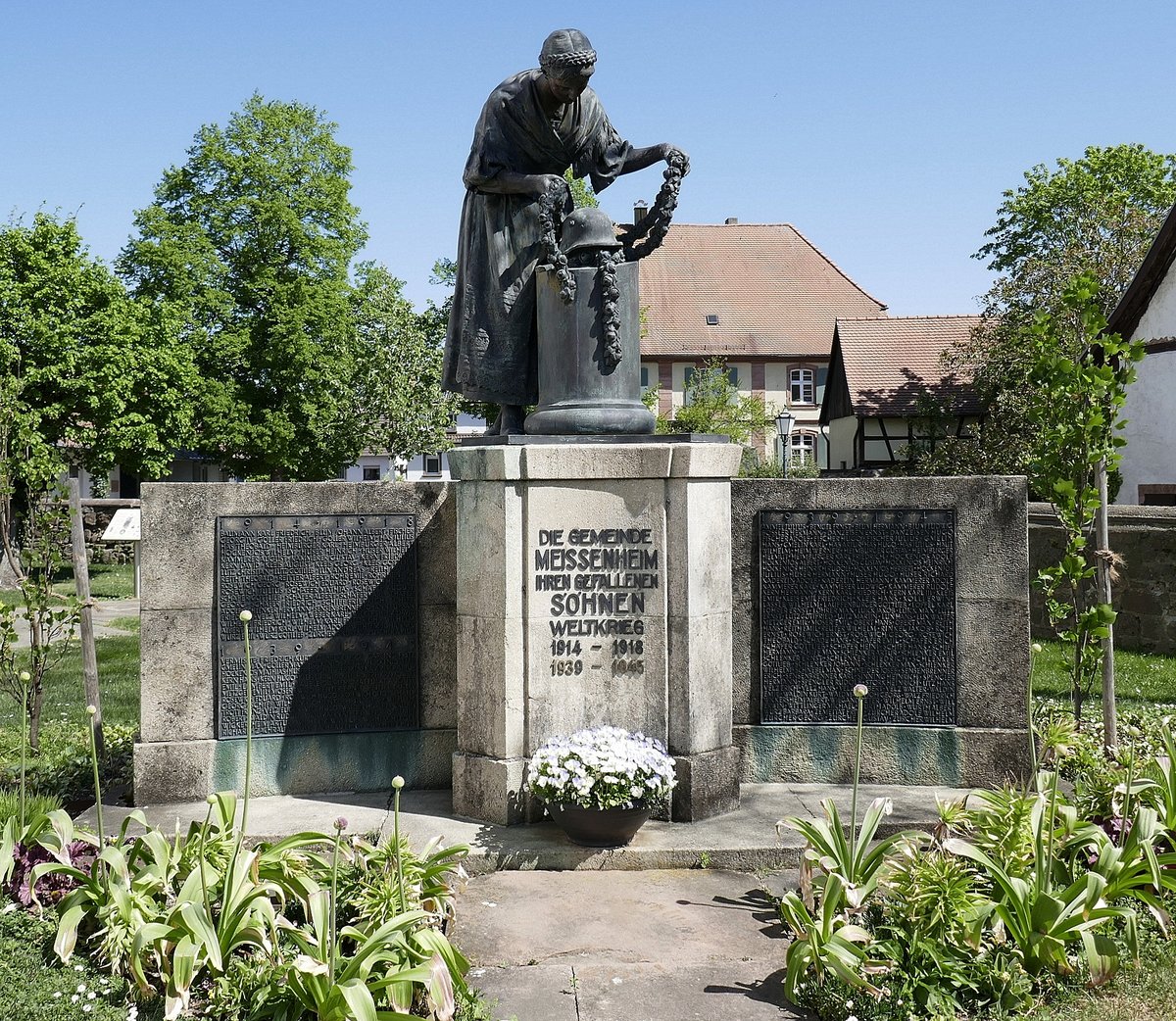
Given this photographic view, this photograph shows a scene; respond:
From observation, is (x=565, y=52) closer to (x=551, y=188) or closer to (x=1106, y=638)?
(x=551, y=188)

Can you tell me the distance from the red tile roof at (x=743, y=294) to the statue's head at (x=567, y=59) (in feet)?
138

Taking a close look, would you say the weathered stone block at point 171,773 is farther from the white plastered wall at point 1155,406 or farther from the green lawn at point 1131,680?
the white plastered wall at point 1155,406

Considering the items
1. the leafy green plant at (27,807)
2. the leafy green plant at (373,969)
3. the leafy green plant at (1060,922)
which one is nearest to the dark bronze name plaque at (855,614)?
the leafy green plant at (1060,922)

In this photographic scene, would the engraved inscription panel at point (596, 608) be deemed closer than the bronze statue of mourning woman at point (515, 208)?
Yes

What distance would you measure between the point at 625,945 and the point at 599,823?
2.98 ft

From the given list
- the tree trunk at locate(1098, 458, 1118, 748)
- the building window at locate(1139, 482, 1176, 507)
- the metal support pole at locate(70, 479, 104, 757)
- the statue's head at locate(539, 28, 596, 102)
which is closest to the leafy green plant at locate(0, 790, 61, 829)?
the metal support pole at locate(70, 479, 104, 757)

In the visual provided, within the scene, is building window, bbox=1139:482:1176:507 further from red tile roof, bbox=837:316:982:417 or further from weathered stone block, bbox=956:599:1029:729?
weathered stone block, bbox=956:599:1029:729

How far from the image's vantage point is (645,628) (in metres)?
5.97

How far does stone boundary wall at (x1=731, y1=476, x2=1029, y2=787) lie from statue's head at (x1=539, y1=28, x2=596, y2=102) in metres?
2.35

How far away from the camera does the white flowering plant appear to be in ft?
17.6

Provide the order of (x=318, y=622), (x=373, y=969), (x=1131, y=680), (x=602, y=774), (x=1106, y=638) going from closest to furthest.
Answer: (x=373, y=969) < (x=602, y=774) < (x=318, y=622) < (x=1106, y=638) < (x=1131, y=680)

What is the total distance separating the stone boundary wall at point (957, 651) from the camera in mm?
6594

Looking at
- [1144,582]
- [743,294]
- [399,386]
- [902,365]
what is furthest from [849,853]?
[743,294]

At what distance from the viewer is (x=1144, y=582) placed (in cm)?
1394
